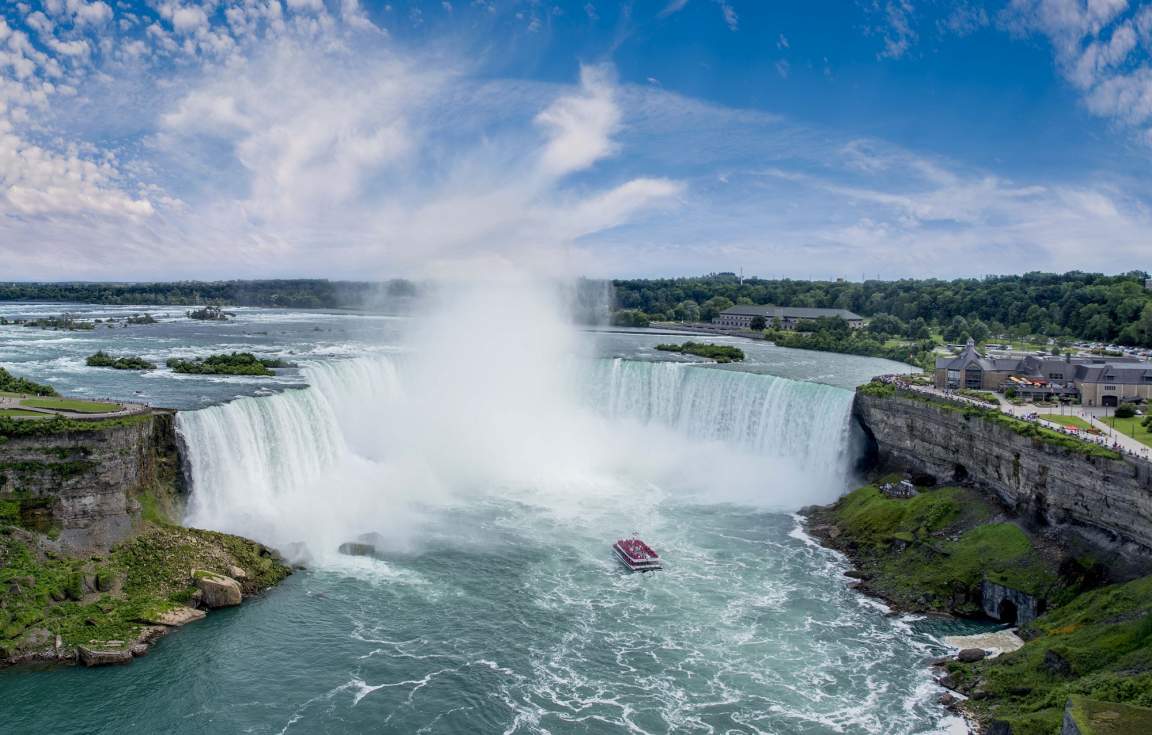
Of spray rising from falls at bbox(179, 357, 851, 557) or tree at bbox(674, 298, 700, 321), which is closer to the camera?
spray rising from falls at bbox(179, 357, 851, 557)

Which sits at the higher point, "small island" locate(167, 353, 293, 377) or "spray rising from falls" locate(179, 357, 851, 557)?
"small island" locate(167, 353, 293, 377)

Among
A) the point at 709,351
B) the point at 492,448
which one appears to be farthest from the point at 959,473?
the point at 709,351

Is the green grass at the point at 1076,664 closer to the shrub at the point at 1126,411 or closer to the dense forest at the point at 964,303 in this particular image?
the shrub at the point at 1126,411

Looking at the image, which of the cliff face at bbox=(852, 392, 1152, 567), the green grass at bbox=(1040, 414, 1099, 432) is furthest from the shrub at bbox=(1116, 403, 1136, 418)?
the cliff face at bbox=(852, 392, 1152, 567)

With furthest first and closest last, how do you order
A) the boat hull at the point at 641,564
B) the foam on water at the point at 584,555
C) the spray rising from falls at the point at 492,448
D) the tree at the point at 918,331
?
1. the tree at the point at 918,331
2. the spray rising from falls at the point at 492,448
3. the boat hull at the point at 641,564
4. the foam on water at the point at 584,555

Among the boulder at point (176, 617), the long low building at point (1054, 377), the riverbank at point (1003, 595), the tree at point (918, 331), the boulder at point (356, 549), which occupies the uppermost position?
the tree at point (918, 331)

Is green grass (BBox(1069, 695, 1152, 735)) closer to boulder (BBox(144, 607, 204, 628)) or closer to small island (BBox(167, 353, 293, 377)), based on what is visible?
boulder (BBox(144, 607, 204, 628))

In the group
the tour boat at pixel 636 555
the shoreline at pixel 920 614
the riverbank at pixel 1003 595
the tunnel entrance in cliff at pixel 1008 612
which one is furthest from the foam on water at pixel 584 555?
the tunnel entrance in cliff at pixel 1008 612

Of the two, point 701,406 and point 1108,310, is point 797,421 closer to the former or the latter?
point 701,406
